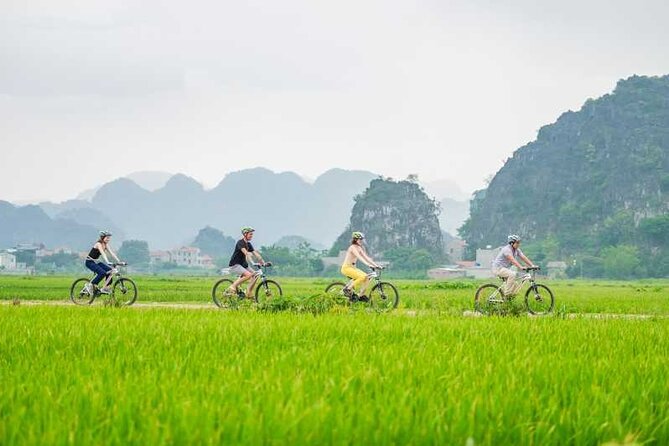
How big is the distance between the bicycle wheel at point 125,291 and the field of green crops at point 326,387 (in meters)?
7.59

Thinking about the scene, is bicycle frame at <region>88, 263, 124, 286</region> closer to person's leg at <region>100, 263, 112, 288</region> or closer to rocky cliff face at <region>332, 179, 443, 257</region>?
person's leg at <region>100, 263, 112, 288</region>

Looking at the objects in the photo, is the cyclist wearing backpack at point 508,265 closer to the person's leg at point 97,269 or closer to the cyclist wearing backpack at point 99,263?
the cyclist wearing backpack at point 99,263

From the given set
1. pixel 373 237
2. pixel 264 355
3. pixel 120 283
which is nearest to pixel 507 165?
pixel 373 237

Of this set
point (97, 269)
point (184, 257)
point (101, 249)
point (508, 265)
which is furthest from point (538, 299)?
Result: point (184, 257)

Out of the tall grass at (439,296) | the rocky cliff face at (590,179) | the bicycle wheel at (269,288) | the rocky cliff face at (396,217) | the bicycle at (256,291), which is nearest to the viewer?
the bicycle at (256,291)

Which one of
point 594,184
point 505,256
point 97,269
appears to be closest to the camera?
point 505,256

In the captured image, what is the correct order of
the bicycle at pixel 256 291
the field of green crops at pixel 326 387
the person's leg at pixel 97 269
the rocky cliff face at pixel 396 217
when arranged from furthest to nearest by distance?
the rocky cliff face at pixel 396 217 → the person's leg at pixel 97 269 → the bicycle at pixel 256 291 → the field of green crops at pixel 326 387

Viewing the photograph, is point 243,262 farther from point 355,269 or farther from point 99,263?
point 99,263

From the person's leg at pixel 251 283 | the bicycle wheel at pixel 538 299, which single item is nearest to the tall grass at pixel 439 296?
the bicycle wheel at pixel 538 299

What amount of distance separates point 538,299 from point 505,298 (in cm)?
77

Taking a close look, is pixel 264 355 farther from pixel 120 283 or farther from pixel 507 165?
pixel 507 165

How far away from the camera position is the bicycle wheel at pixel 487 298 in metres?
12.8

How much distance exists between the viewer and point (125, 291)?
50.0 feet

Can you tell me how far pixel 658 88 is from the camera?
120 metres
